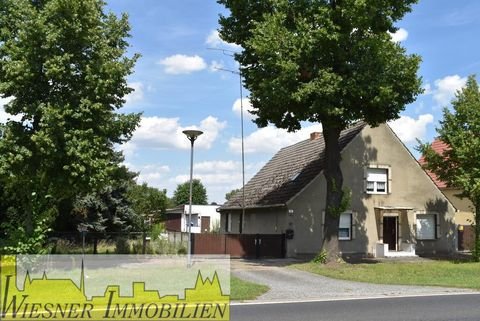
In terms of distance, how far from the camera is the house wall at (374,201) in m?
28.2

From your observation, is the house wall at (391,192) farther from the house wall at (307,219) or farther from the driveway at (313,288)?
the driveway at (313,288)

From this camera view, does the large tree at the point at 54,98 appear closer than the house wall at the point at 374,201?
Yes

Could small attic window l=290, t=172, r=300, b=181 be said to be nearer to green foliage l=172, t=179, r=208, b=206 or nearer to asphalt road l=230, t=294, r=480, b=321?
asphalt road l=230, t=294, r=480, b=321

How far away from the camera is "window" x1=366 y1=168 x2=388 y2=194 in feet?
99.1

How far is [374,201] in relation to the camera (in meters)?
30.0

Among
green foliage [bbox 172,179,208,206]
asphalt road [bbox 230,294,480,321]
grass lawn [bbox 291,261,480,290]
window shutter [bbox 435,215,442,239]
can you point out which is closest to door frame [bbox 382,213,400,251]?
window shutter [bbox 435,215,442,239]

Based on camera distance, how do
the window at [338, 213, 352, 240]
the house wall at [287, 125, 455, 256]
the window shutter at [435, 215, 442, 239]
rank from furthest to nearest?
the window shutter at [435, 215, 442, 239], the window at [338, 213, 352, 240], the house wall at [287, 125, 455, 256]

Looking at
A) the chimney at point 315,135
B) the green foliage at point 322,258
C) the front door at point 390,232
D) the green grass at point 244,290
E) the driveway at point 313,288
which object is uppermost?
the chimney at point 315,135

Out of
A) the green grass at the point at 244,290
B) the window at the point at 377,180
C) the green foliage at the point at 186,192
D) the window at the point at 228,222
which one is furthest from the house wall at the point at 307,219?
the green foliage at the point at 186,192

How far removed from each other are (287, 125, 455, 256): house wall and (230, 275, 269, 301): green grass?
1167 cm

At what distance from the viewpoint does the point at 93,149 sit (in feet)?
60.1

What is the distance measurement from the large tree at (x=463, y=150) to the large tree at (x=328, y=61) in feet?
16.3

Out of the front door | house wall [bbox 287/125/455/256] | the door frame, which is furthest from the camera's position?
the front door

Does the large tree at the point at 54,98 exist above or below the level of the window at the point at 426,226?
above
